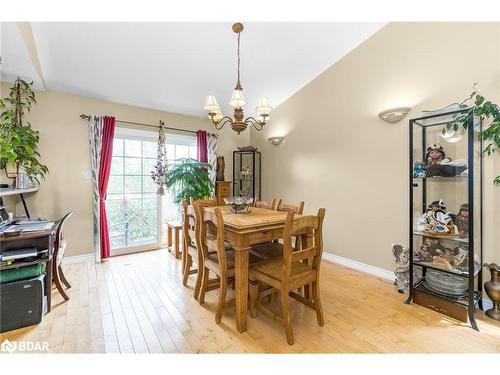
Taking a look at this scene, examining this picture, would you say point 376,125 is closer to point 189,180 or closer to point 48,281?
point 189,180

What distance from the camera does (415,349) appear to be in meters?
1.67

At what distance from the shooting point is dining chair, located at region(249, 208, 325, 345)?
168cm

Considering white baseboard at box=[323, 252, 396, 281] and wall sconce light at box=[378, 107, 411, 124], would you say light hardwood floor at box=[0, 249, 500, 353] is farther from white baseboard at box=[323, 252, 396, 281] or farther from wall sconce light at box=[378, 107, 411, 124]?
wall sconce light at box=[378, 107, 411, 124]

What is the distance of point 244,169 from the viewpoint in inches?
185

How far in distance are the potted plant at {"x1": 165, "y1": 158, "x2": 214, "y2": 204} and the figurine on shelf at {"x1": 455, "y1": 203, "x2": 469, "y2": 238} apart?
3170 millimetres

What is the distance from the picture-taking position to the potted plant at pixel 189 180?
3709 millimetres

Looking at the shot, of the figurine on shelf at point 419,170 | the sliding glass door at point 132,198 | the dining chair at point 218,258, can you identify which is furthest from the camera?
the sliding glass door at point 132,198

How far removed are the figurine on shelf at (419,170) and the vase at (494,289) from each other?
97 cm

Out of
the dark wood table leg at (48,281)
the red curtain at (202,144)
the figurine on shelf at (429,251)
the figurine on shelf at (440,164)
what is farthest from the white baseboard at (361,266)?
the dark wood table leg at (48,281)

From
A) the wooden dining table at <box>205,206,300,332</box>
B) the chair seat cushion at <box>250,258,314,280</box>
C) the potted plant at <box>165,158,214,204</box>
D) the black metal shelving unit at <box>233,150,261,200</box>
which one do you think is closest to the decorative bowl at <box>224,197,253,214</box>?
the wooden dining table at <box>205,206,300,332</box>

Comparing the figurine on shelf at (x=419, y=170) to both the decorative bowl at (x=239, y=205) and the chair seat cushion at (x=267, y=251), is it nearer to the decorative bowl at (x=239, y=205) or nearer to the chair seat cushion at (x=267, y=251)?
the chair seat cushion at (x=267, y=251)
